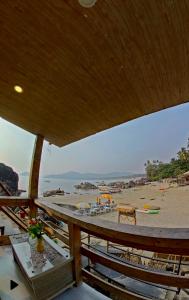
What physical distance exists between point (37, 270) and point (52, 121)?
2.44 metres

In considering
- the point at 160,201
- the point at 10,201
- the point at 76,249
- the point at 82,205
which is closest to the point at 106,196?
the point at 82,205

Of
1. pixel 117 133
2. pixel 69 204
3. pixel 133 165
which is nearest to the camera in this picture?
pixel 69 204

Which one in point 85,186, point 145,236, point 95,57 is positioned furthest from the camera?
point 85,186

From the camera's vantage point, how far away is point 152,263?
4.14 m

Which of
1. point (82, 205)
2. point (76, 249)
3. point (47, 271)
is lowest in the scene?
point (47, 271)

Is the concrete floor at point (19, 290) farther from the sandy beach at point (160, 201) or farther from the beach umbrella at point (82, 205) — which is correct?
the beach umbrella at point (82, 205)

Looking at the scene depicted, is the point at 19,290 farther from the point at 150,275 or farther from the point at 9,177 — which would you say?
the point at 9,177

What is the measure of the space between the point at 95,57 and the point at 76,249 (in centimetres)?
222

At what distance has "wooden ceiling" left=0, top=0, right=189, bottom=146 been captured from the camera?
5.38ft

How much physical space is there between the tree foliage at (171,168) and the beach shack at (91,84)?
142cm

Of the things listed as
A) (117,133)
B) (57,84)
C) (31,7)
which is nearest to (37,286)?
(57,84)

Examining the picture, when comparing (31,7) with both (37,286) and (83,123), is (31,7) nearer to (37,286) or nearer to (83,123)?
(83,123)

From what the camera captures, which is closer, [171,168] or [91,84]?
[91,84]

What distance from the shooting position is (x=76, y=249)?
2248mm
